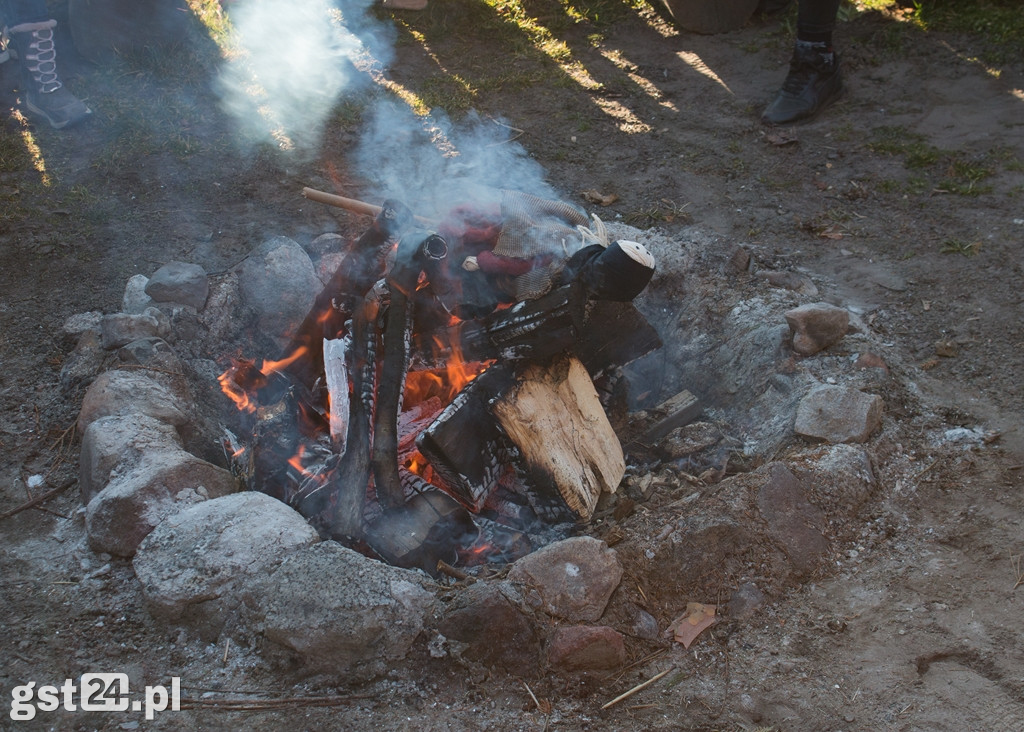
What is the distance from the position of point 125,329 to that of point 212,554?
1.37 meters

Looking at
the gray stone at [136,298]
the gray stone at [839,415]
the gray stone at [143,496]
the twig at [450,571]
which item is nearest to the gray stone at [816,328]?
the gray stone at [839,415]

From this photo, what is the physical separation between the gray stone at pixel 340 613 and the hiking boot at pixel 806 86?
474 cm

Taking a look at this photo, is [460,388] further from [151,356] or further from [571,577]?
[151,356]

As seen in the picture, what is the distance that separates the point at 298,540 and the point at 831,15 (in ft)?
17.4

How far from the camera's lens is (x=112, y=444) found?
2.74 metres

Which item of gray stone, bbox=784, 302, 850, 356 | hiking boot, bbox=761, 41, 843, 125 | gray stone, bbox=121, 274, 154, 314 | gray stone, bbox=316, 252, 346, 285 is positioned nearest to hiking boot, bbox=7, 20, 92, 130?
gray stone, bbox=121, 274, 154, 314

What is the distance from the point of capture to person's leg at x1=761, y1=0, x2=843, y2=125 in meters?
5.53

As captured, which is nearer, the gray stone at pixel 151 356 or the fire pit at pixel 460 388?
the fire pit at pixel 460 388

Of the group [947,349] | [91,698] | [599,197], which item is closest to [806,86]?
[599,197]

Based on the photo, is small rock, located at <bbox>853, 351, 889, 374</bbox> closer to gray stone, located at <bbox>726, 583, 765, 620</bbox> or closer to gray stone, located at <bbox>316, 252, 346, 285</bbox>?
gray stone, located at <bbox>726, 583, 765, 620</bbox>

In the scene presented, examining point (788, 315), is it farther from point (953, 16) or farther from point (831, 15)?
point (953, 16)

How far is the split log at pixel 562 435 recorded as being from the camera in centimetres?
291

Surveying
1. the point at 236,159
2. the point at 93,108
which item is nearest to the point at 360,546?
the point at 236,159

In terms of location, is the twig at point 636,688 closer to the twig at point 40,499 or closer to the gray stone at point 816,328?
the gray stone at point 816,328
